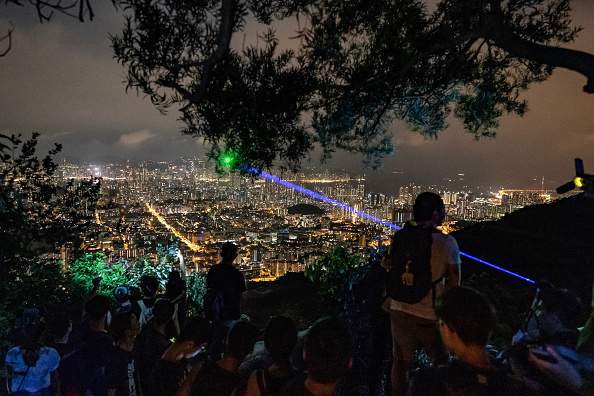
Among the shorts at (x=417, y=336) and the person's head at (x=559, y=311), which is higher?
the person's head at (x=559, y=311)

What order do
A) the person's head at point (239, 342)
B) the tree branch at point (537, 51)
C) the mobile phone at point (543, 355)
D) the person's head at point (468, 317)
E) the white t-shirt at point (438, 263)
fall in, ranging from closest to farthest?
the person's head at point (468, 317)
the mobile phone at point (543, 355)
the person's head at point (239, 342)
the white t-shirt at point (438, 263)
the tree branch at point (537, 51)

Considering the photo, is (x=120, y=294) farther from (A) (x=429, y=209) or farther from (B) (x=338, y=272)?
(A) (x=429, y=209)

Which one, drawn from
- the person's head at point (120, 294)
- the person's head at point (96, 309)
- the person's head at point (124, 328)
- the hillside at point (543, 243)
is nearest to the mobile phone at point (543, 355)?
the person's head at point (124, 328)

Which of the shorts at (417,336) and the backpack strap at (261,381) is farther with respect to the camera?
the shorts at (417,336)

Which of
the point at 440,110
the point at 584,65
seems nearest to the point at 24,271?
the point at 440,110

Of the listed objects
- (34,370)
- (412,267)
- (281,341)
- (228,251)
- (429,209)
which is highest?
(429,209)

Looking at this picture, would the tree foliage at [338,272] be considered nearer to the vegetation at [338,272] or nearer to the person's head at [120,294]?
the vegetation at [338,272]

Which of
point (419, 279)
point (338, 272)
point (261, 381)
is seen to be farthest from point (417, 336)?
point (338, 272)
